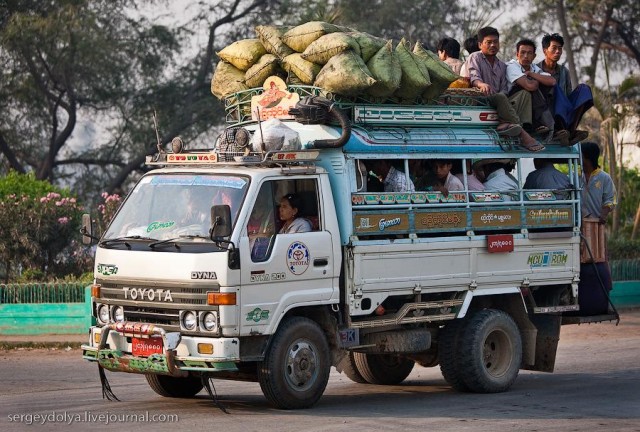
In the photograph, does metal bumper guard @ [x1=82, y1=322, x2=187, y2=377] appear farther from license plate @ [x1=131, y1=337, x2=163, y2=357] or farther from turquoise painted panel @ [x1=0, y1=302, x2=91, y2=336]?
turquoise painted panel @ [x1=0, y1=302, x2=91, y2=336]

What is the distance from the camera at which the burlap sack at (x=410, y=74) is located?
35.7ft

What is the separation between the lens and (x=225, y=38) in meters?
29.0

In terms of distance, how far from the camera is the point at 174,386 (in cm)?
1084

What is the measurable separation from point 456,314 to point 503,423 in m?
1.79

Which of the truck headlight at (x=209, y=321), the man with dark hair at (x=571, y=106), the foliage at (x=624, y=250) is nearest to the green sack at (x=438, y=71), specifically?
the man with dark hair at (x=571, y=106)

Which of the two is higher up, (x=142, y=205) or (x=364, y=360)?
(x=142, y=205)

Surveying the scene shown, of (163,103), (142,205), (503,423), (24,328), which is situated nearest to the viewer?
(503,423)

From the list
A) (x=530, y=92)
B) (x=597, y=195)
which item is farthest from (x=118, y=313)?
(x=597, y=195)

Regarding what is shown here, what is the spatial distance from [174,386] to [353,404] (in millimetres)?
1645

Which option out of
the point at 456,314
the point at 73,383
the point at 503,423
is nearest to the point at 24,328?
the point at 73,383

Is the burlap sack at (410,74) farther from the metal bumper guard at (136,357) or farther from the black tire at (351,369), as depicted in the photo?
the metal bumper guard at (136,357)

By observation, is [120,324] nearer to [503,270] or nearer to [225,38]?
[503,270]

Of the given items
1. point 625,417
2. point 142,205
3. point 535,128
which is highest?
point 535,128

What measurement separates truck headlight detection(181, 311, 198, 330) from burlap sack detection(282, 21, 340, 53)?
2853mm
